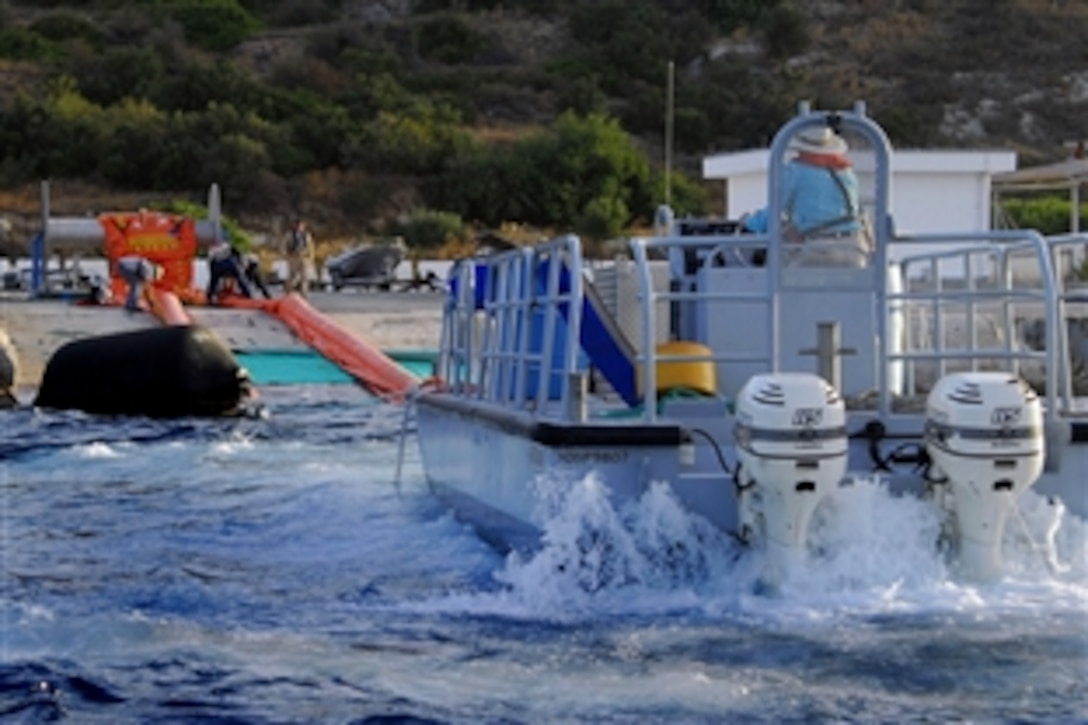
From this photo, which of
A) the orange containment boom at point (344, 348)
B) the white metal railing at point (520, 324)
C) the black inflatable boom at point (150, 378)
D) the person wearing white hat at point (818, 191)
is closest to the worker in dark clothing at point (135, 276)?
the orange containment boom at point (344, 348)

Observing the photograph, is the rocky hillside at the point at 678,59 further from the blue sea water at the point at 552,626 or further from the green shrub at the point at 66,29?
the blue sea water at the point at 552,626

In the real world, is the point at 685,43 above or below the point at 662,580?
above

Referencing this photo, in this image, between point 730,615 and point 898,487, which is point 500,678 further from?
point 898,487

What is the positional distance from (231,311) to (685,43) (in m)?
50.0

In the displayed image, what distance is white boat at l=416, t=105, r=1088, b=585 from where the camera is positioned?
8570 millimetres

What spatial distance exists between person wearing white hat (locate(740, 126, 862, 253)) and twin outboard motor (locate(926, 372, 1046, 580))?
1.33 metres

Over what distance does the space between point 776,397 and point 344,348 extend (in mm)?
16694

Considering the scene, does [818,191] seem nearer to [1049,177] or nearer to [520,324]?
[520,324]

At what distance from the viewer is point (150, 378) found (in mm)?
Result: 19109

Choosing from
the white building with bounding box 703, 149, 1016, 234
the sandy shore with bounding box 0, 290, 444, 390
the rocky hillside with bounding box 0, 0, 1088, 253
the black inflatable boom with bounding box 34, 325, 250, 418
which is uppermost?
the rocky hillside with bounding box 0, 0, 1088, 253

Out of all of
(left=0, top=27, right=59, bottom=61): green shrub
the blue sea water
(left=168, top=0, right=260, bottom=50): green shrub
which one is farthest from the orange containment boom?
(left=168, top=0, right=260, bottom=50): green shrub

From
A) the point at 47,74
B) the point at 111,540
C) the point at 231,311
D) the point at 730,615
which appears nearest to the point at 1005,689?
the point at 730,615

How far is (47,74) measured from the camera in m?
68.3

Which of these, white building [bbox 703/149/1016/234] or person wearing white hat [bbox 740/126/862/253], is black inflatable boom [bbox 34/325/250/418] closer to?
white building [bbox 703/149/1016/234]
